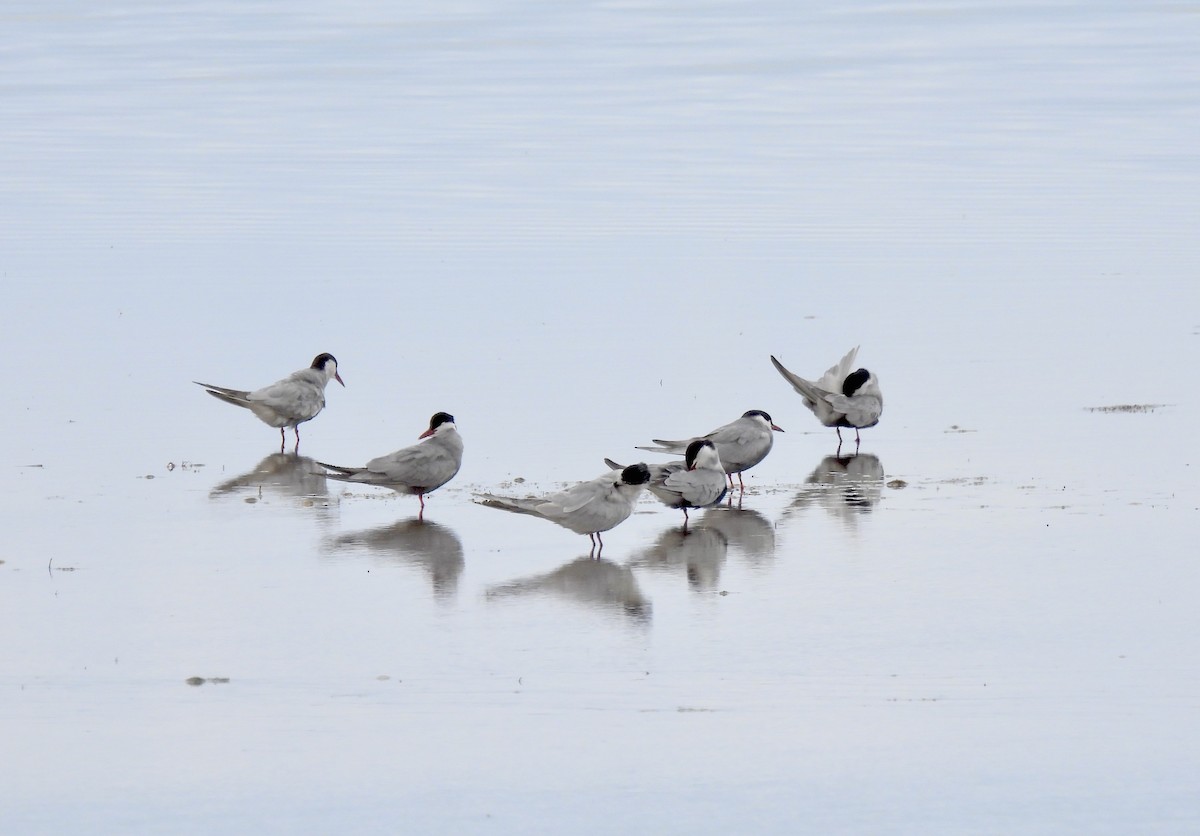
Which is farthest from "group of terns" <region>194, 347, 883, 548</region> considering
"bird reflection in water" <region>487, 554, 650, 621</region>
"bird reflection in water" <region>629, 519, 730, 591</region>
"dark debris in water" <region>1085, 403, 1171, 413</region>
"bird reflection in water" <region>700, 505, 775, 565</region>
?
"dark debris in water" <region>1085, 403, 1171, 413</region>

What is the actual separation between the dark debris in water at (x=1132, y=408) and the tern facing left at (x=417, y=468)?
16.8 feet

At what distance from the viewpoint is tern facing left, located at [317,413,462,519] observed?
11492 millimetres

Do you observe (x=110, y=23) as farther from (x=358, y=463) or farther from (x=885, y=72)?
→ (x=358, y=463)

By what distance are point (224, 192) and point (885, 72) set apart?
1794 cm

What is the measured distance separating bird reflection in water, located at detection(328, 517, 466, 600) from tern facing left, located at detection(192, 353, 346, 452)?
2.69 meters

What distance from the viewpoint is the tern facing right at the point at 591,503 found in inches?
404

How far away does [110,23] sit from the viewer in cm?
5444

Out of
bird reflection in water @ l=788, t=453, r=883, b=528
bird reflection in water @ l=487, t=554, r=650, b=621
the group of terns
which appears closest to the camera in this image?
bird reflection in water @ l=487, t=554, r=650, b=621

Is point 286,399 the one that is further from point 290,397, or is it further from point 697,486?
point 697,486

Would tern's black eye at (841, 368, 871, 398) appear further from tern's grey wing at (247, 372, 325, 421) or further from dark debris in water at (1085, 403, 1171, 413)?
tern's grey wing at (247, 372, 325, 421)

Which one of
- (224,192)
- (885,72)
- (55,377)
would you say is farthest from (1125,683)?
(885,72)

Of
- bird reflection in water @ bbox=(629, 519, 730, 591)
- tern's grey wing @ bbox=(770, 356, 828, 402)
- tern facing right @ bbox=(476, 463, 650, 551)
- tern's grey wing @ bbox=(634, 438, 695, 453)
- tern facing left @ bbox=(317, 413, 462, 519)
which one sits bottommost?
bird reflection in water @ bbox=(629, 519, 730, 591)

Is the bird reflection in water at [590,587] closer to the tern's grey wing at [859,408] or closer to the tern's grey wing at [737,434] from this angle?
the tern's grey wing at [737,434]

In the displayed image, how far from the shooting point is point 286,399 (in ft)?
44.7
